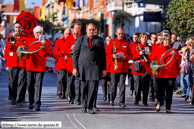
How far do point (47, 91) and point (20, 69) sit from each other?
395cm

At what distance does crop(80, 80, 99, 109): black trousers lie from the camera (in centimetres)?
1025

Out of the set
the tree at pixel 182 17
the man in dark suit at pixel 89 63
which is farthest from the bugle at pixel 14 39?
the tree at pixel 182 17

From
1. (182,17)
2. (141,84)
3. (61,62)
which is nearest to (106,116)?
(141,84)

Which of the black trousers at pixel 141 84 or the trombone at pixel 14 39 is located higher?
the trombone at pixel 14 39

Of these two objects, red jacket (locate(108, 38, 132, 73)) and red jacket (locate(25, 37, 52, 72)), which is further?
red jacket (locate(108, 38, 132, 73))

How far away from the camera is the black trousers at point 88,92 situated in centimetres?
1025

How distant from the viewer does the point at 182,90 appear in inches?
599

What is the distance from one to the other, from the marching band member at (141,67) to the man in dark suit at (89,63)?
212cm

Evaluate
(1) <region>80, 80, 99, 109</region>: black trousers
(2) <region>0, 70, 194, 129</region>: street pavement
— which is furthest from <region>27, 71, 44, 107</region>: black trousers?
(1) <region>80, 80, 99, 109</region>: black trousers

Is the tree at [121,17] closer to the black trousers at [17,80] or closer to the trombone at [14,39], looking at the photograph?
the black trousers at [17,80]

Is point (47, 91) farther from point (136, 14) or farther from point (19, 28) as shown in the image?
point (136, 14)

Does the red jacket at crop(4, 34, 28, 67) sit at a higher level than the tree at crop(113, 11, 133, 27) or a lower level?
lower

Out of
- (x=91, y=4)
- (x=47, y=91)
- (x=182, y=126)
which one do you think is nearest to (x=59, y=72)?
(x=47, y=91)

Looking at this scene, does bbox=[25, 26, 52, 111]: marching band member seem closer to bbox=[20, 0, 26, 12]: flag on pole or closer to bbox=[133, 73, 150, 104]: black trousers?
bbox=[133, 73, 150, 104]: black trousers
